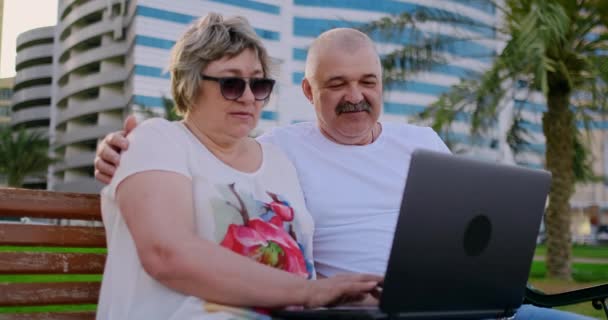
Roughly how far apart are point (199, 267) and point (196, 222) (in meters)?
0.20

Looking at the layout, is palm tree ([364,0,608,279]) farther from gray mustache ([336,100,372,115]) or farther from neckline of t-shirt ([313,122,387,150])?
gray mustache ([336,100,372,115])

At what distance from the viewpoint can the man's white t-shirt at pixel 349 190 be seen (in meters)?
2.64

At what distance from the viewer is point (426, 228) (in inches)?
63.5

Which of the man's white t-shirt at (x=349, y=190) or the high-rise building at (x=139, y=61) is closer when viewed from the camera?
the man's white t-shirt at (x=349, y=190)

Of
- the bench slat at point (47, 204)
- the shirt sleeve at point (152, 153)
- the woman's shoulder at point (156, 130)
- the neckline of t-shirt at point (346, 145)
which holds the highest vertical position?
the woman's shoulder at point (156, 130)

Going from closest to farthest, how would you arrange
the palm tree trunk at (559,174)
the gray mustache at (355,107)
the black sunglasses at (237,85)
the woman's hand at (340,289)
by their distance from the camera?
the woman's hand at (340,289)
the black sunglasses at (237,85)
the gray mustache at (355,107)
the palm tree trunk at (559,174)

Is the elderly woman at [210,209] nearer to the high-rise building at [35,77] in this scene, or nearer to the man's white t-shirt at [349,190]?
the man's white t-shirt at [349,190]

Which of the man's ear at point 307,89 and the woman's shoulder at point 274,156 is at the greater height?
the man's ear at point 307,89

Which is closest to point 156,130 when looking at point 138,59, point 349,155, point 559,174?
point 349,155

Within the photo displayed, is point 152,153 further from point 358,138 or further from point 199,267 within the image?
point 358,138

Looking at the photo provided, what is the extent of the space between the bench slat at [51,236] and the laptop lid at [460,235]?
1350 mm

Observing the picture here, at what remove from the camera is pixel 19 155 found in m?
41.3

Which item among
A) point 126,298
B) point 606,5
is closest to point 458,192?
point 126,298

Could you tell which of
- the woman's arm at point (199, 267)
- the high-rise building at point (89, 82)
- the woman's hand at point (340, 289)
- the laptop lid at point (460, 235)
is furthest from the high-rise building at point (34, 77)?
the laptop lid at point (460, 235)
